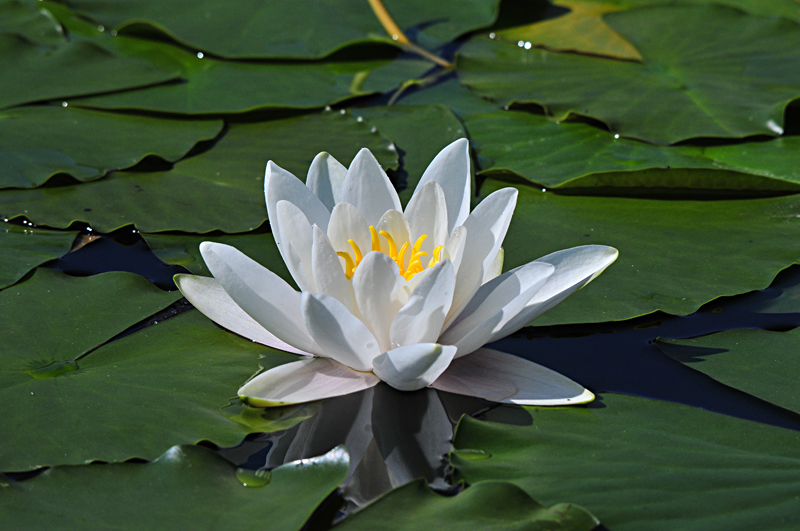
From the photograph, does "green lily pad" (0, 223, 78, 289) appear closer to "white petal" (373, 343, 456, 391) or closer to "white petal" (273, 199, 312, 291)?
"white petal" (273, 199, 312, 291)

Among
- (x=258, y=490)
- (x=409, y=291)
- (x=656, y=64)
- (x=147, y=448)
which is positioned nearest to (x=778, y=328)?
(x=409, y=291)

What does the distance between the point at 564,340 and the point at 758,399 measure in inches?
16.0

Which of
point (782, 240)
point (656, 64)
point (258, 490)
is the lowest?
point (258, 490)

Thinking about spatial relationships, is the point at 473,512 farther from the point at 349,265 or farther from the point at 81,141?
the point at 81,141

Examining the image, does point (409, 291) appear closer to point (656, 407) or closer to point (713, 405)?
point (656, 407)

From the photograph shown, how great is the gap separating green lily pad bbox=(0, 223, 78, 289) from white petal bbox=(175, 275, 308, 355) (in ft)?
1.72

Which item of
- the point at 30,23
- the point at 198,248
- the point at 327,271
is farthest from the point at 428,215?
the point at 30,23

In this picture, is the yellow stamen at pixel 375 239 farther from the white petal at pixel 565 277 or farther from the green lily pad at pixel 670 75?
the green lily pad at pixel 670 75

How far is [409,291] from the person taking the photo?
131 cm

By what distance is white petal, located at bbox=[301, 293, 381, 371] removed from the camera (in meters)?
1.19

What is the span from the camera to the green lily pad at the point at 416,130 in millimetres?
2287

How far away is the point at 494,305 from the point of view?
137 centimetres

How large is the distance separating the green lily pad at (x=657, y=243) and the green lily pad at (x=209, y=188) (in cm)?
56

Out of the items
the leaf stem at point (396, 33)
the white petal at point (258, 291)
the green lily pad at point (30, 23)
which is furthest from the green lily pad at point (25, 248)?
the leaf stem at point (396, 33)
